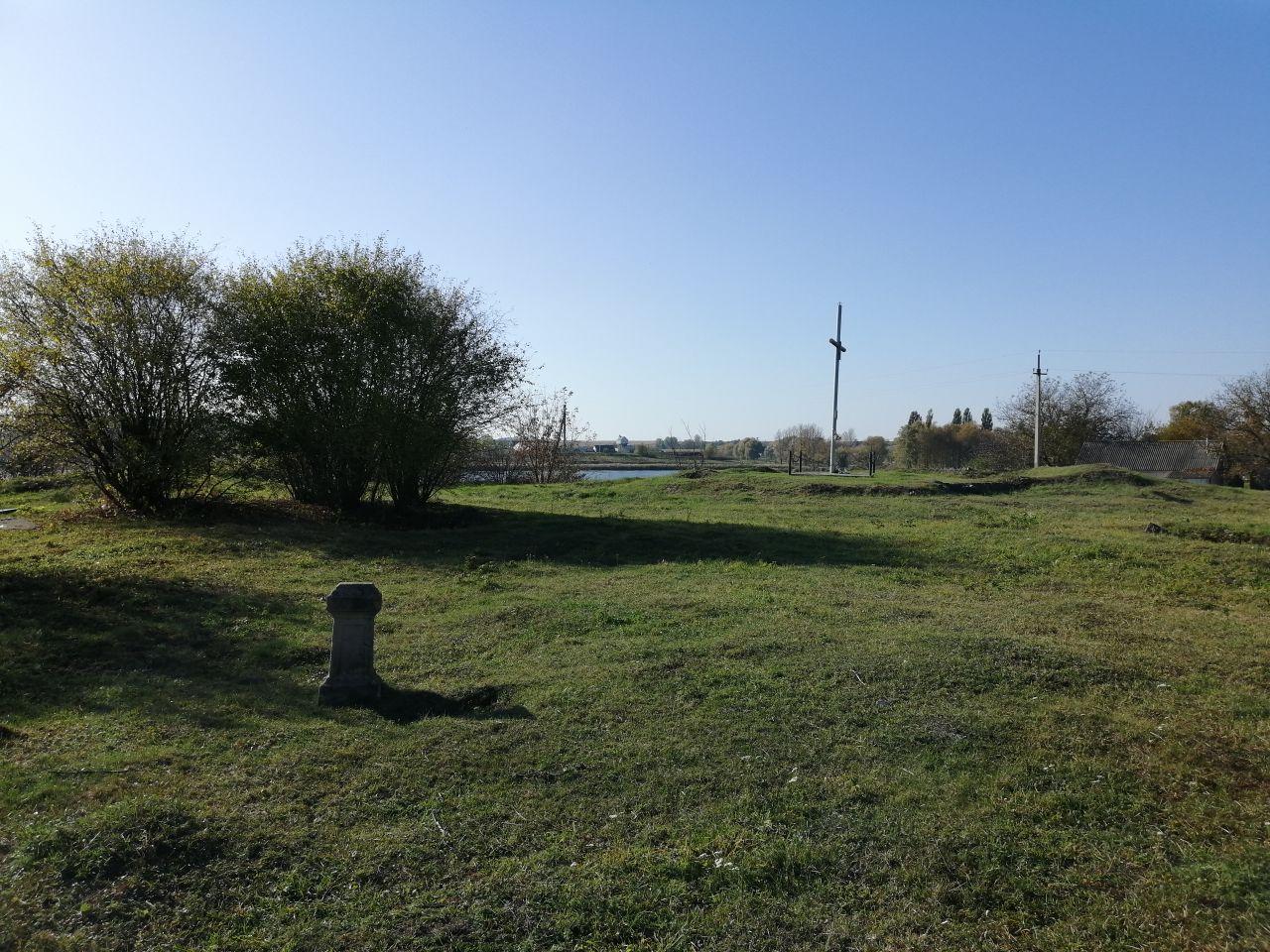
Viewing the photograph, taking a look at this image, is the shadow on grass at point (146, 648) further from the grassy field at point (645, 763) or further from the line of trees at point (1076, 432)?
the line of trees at point (1076, 432)

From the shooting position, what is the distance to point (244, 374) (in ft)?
55.4

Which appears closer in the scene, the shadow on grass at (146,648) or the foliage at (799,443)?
the shadow on grass at (146,648)

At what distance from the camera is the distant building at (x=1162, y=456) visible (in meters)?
51.9

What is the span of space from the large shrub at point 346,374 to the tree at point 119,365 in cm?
80

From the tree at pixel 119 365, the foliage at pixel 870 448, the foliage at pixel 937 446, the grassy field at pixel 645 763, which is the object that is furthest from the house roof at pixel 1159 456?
the tree at pixel 119 365

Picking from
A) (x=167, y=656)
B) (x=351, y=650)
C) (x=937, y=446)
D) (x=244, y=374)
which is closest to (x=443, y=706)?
(x=351, y=650)

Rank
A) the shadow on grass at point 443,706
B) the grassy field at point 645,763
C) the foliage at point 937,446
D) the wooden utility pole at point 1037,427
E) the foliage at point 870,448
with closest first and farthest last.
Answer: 1. the grassy field at point 645,763
2. the shadow on grass at point 443,706
3. the wooden utility pole at point 1037,427
4. the foliage at point 937,446
5. the foliage at point 870,448

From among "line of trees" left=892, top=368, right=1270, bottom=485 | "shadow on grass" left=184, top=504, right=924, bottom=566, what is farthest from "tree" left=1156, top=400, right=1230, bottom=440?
"shadow on grass" left=184, top=504, right=924, bottom=566

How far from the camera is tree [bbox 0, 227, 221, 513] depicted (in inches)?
599

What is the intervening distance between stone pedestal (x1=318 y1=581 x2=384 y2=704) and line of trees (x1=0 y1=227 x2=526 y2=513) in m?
10.4

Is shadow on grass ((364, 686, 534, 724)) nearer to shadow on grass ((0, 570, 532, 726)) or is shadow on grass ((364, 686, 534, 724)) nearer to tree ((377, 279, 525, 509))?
shadow on grass ((0, 570, 532, 726))

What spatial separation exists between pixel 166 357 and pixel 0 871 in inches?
560

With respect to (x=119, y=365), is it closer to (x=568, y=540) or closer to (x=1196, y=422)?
(x=568, y=540)

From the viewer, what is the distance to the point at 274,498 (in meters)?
18.9
